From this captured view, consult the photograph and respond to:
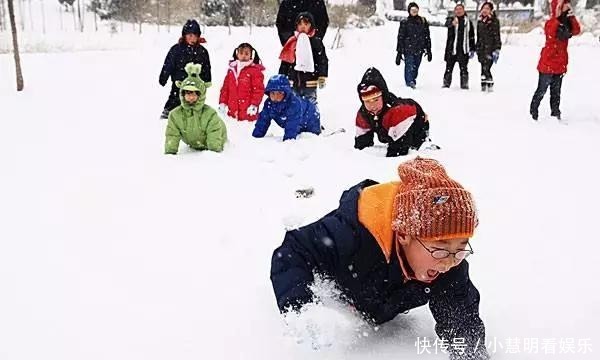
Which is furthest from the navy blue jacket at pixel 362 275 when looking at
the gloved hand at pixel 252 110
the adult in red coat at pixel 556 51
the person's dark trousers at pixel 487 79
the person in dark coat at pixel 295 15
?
the person's dark trousers at pixel 487 79

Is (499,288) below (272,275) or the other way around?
below

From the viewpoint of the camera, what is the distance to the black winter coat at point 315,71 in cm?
662

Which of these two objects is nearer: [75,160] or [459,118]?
[75,160]

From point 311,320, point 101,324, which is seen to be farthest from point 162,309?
point 311,320

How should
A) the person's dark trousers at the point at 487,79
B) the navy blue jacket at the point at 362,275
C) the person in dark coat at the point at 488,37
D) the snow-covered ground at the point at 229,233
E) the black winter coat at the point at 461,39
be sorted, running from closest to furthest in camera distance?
1. the navy blue jacket at the point at 362,275
2. the snow-covered ground at the point at 229,233
3. the person's dark trousers at the point at 487,79
4. the person in dark coat at the point at 488,37
5. the black winter coat at the point at 461,39

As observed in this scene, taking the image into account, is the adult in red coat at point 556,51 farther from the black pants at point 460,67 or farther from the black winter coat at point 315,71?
the black pants at point 460,67

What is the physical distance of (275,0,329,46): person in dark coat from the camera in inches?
267

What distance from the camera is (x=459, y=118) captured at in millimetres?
6676

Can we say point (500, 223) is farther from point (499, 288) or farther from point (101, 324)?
point (101, 324)

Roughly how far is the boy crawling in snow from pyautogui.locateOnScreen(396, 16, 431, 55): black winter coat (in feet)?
25.8

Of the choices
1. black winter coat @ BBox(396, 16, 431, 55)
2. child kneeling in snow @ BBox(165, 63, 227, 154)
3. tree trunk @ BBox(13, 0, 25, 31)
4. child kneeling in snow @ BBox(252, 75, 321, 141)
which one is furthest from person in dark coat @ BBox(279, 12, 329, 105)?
tree trunk @ BBox(13, 0, 25, 31)

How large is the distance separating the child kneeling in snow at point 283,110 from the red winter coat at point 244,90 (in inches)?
35.0

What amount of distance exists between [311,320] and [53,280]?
1249 mm

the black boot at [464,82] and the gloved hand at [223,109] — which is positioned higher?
the black boot at [464,82]
